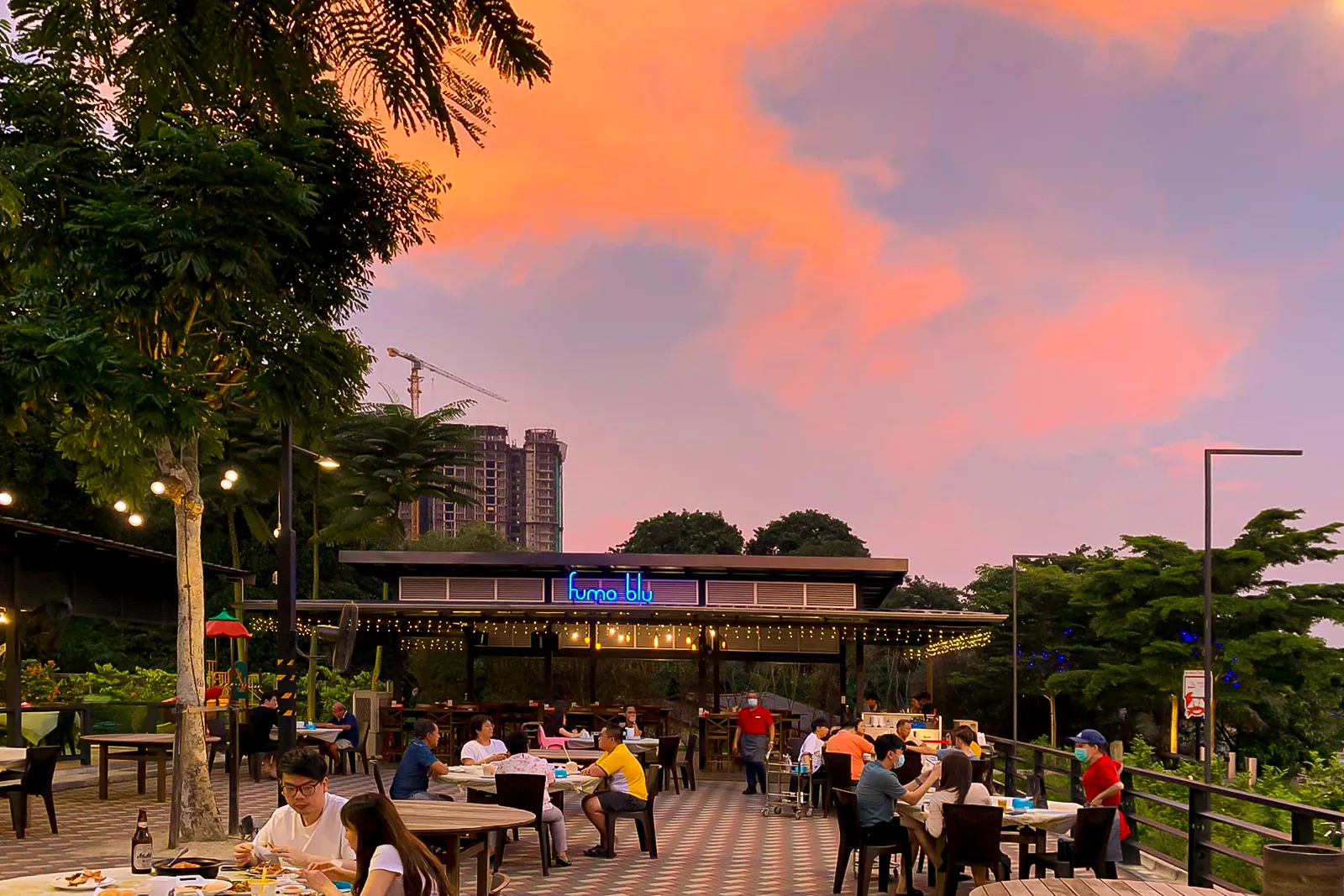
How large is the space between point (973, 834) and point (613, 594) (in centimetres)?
1814

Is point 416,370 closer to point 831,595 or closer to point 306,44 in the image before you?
point 831,595

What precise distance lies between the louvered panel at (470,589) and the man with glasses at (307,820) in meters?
21.8

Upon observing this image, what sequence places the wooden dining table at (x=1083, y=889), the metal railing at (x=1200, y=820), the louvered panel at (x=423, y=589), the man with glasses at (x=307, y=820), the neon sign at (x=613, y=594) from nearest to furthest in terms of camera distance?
the man with glasses at (x=307, y=820)
the wooden dining table at (x=1083, y=889)
the metal railing at (x=1200, y=820)
the neon sign at (x=613, y=594)
the louvered panel at (x=423, y=589)

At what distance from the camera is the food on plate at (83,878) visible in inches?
200

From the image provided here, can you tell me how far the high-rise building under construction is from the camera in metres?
144

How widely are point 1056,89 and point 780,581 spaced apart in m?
10.8

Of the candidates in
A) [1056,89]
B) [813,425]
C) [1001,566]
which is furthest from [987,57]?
[1001,566]

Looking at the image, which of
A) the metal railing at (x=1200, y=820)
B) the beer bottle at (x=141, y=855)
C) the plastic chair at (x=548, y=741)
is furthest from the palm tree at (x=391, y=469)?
the beer bottle at (x=141, y=855)

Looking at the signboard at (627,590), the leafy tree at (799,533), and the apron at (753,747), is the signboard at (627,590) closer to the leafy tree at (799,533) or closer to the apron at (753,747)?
the apron at (753,747)

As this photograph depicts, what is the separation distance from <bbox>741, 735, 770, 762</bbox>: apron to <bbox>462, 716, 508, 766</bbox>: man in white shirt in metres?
6.95

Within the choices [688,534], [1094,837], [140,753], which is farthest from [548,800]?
[688,534]

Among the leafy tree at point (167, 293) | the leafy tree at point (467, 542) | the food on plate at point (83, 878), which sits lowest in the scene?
the food on plate at point (83, 878)

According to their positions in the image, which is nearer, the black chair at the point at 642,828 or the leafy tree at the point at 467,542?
the black chair at the point at 642,828

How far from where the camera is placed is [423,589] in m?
28.1
